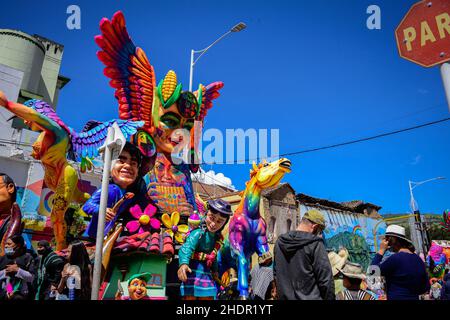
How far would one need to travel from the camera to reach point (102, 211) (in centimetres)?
398

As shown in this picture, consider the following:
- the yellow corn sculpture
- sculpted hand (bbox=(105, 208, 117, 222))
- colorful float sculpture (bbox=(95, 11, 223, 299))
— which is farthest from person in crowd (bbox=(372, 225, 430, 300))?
the yellow corn sculpture

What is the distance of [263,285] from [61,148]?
4.07 m

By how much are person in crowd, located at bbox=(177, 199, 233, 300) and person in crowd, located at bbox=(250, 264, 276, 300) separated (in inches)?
37.8

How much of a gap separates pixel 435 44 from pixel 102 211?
139 inches

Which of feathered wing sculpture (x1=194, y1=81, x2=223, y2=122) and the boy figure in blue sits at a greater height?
feathered wing sculpture (x1=194, y1=81, x2=223, y2=122)

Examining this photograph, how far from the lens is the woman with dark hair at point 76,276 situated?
13.7 ft

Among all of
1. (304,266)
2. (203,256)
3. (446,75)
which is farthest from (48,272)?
(446,75)

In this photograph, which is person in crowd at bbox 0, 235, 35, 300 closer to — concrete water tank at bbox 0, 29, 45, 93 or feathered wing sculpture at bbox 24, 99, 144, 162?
feathered wing sculpture at bbox 24, 99, 144, 162

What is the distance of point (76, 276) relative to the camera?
4219 mm

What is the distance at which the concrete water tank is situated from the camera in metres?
23.5

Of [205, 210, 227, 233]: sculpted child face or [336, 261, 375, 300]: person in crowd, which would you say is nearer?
[336, 261, 375, 300]: person in crowd

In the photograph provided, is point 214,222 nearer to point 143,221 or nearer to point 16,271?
point 143,221
